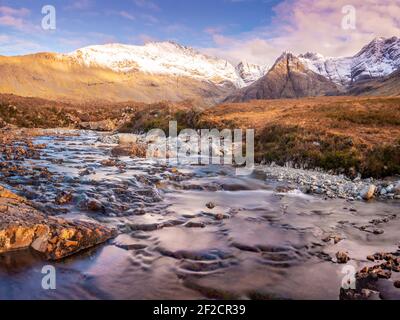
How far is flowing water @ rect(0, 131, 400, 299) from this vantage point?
26.3ft

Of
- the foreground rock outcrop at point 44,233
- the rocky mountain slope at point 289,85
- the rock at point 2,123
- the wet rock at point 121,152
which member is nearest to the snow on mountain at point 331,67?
the rocky mountain slope at point 289,85

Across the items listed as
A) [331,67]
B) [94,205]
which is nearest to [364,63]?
[331,67]

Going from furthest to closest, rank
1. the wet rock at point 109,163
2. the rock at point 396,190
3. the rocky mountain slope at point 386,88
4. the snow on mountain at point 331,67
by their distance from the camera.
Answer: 1. the snow on mountain at point 331,67
2. the rocky mountain slope at point 386,88
3. the wet rock at point 109,163
4. the rock at point 396,190

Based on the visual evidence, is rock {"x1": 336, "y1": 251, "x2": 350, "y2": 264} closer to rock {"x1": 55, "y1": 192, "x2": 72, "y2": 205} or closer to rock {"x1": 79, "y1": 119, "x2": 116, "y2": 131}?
rock {"x1": 55, "y1": 192, "x2": 72, "y2": 205}

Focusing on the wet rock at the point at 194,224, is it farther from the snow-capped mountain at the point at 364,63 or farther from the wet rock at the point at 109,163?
the snow-capped mountain at the point at 364,63

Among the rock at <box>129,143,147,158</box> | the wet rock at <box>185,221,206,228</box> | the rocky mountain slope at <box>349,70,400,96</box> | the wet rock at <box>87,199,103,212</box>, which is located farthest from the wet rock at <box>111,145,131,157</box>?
the rocky mountain slope at <box>349,70,400,96</box>

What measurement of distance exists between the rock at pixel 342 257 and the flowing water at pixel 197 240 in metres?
0.14

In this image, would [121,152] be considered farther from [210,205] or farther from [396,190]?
[396,190]
